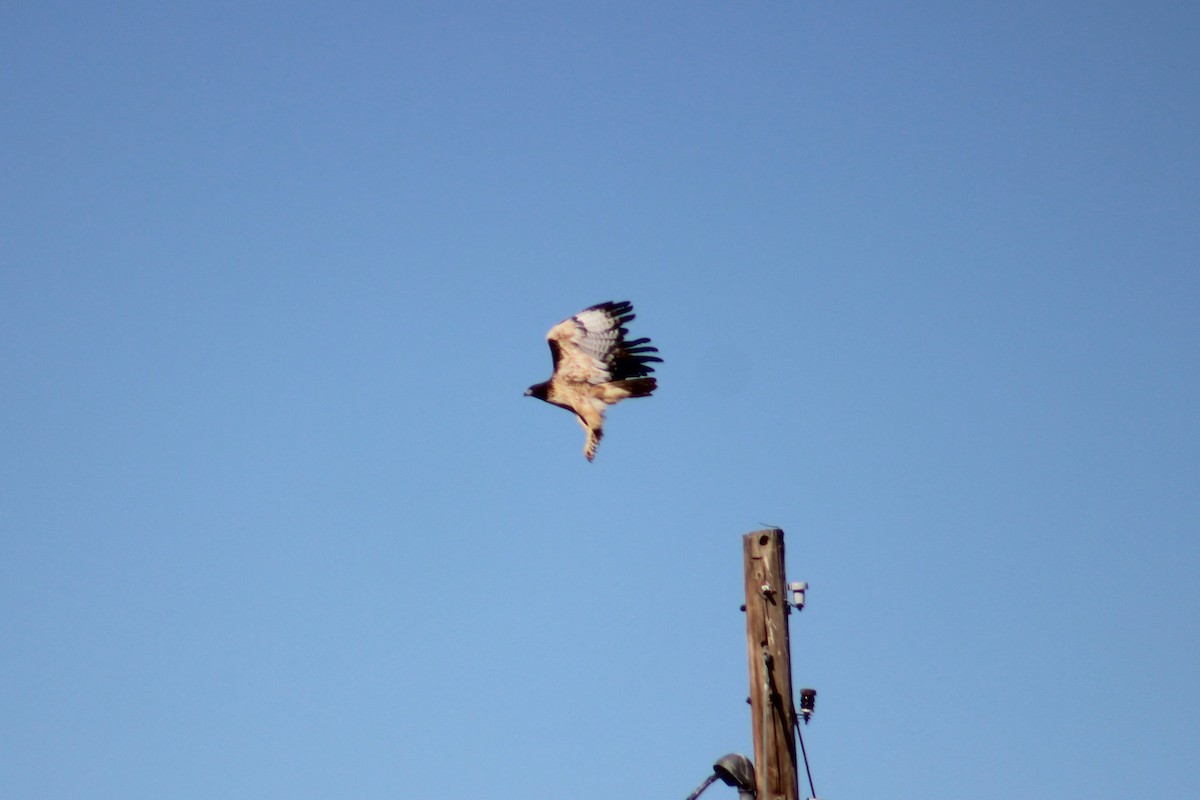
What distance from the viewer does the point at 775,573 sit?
31.0 ft

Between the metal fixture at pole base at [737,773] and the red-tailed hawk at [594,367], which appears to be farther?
the red-tailed hawk at [594,367]

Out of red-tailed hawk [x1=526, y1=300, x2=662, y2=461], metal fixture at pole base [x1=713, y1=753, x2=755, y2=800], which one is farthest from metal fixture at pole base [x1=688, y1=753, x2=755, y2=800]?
red-tailed hawk [x1=526, y1=300, x2=662, y2=461]

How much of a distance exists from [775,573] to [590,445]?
3648 mm

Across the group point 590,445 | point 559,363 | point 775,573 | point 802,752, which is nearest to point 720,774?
point 802,752

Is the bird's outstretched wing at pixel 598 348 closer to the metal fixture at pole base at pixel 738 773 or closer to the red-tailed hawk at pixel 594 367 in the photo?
the red-tailed hawk at pixel 594 367

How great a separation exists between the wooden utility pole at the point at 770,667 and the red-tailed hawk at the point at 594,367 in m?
3.43

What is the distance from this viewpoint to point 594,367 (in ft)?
43.5

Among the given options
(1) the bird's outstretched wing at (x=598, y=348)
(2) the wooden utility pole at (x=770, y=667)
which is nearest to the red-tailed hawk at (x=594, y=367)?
(1) the bird's outstretched wing at (x=598, y=348)

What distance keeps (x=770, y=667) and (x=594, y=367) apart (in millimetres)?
4565

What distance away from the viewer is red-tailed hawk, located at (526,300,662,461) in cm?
1305

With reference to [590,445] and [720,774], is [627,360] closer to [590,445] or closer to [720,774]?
[590,445]

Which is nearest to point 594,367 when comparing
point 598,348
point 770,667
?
point 598,348

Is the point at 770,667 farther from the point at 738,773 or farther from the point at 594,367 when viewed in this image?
the point at 594,367

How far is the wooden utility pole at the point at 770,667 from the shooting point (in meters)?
9.13
